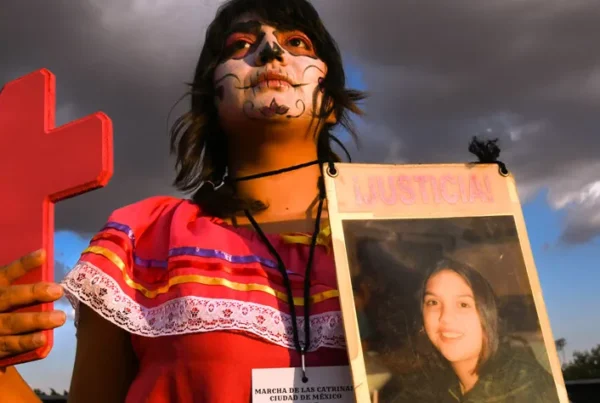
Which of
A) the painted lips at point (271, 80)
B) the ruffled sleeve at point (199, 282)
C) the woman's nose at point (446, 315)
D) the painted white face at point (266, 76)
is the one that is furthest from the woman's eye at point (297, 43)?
the woman's nose at point (446, 315)

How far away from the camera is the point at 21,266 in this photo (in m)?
0.98

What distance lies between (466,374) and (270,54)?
2.37 ft

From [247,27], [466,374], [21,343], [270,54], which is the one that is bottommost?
[466,374]

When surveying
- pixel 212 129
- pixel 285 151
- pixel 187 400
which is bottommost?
pixel 187 400

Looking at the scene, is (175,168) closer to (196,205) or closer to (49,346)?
(196,205)

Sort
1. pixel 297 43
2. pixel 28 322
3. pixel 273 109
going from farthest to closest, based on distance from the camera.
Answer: pixel 297 43
pixel 273 109
pixel 28 322

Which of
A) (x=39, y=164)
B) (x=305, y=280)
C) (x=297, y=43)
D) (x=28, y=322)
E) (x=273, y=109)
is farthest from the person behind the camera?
(x=297, y=43)

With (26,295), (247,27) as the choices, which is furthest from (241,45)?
(26,295)

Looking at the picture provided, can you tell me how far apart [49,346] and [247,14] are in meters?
0.85

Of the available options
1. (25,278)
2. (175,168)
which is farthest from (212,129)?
(25,278)

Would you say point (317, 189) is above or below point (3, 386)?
above

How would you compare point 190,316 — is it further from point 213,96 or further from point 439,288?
point 213,96

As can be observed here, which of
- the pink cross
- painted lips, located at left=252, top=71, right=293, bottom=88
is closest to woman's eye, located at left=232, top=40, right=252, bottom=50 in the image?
painted lips, located at left=252, top=71, right=293, bottom=88

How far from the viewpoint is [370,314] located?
1057mm
